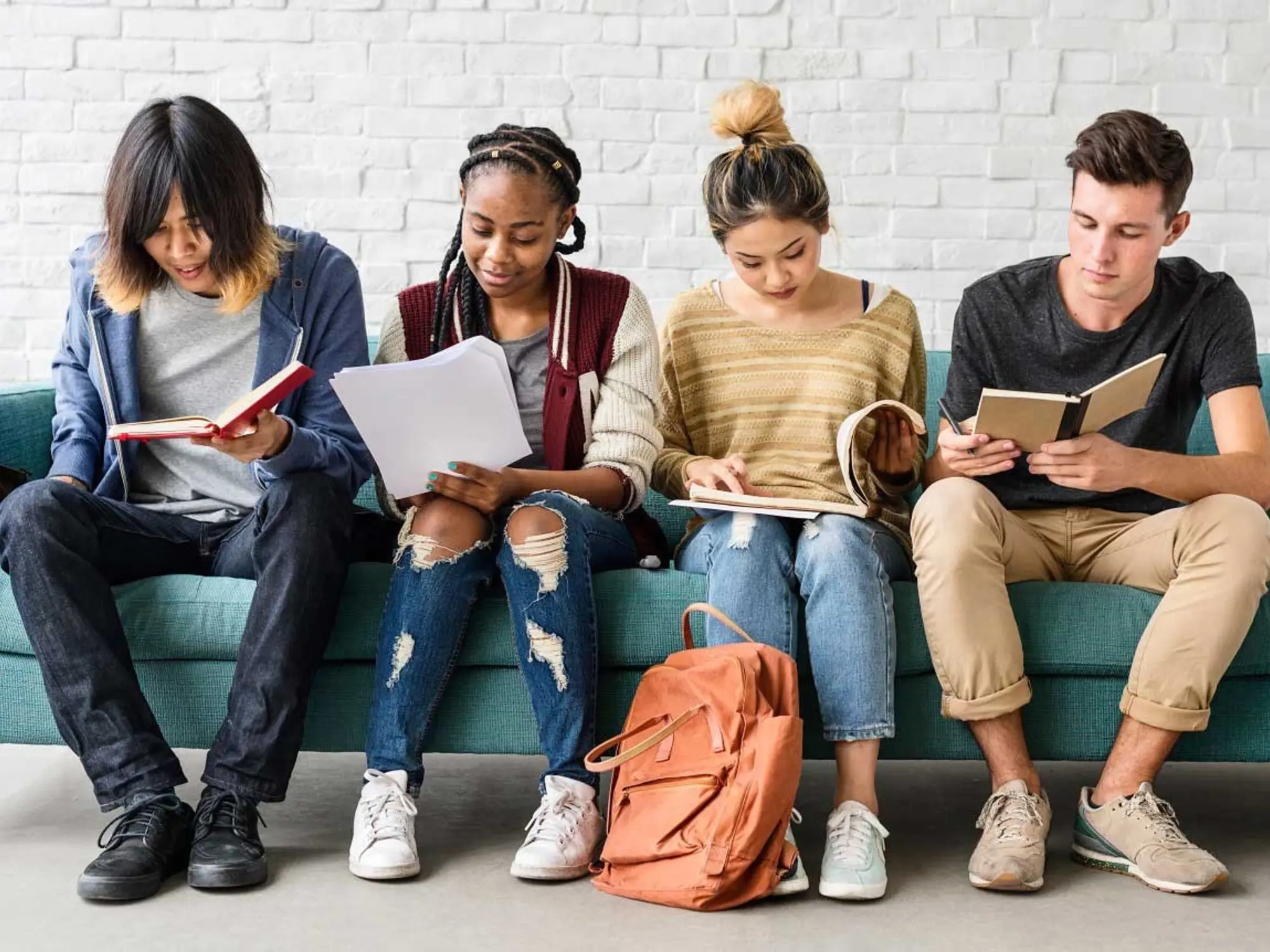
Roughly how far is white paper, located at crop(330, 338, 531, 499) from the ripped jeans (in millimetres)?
100

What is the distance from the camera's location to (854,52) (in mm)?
3111

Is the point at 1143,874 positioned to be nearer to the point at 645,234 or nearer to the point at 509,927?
the point at 509,927

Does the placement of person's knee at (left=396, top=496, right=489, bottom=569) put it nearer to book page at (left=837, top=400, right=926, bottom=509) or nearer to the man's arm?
book page at (left=837, top=400, right=926, bottom=509)

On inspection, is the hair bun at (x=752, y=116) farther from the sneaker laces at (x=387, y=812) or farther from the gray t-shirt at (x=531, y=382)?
the sneaker laces at (x=387, y=812)

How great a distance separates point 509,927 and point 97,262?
117 cm

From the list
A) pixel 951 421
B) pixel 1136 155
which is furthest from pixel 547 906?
pixel 1136 155

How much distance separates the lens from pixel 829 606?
76.4 inches

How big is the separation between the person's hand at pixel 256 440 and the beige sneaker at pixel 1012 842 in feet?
3.52

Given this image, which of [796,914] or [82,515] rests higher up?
[82,515]

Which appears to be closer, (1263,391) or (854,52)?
(1263,391)

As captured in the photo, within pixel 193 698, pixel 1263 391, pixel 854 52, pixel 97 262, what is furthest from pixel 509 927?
pixel 854 52

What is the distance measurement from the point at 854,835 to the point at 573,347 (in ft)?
2.78

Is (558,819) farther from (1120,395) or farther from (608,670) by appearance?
(1120,395)

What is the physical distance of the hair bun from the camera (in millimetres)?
2191
